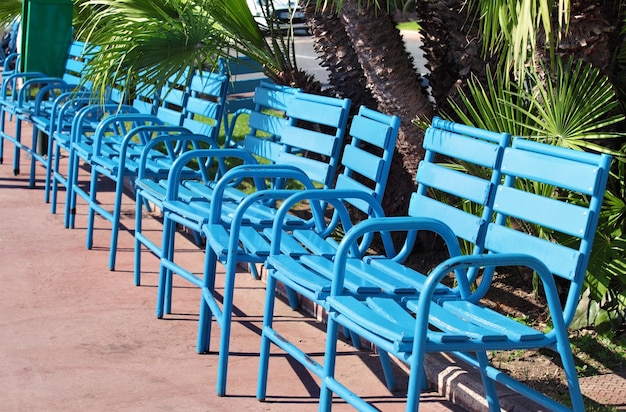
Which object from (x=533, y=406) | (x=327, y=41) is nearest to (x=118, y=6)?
(x=327, y=41)

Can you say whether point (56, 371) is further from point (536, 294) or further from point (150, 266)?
point (536, 294)

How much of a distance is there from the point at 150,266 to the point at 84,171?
3033 mm

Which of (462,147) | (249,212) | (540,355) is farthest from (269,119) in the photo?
(540,355)

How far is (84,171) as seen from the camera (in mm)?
9008

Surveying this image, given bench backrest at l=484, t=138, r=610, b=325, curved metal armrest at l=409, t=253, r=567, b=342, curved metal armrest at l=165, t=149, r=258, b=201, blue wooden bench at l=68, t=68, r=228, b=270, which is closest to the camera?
curved metal armrest at l=409, t=253, r=567, b=342

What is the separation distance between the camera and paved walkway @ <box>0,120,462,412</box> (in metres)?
4.23

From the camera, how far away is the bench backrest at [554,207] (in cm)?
338

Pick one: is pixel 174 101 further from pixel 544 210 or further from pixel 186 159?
pixel 544 210

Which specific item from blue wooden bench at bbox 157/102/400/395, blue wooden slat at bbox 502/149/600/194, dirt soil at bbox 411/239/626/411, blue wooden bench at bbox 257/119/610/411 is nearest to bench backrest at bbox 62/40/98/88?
blue wooden bench at bbox 157/102/400/395

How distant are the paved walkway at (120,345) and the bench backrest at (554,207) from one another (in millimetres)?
916

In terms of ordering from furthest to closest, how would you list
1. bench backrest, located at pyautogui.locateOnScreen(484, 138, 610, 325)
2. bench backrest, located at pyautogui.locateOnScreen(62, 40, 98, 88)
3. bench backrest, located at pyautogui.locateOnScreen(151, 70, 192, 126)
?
bench backrest, located at pyautogui.locateOnScreen(62, 40, 98, 88) < bench backrest, located at pyautogui.locateOnScreen(151, 70, 192, 126) < bench backrest, located at pyautogui.locateOnScreen(484, 138, 610, 325)

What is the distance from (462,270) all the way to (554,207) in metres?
0.42

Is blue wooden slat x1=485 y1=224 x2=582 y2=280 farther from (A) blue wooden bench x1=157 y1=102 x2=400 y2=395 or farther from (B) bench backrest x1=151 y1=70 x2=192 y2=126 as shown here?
(B) bench backrest x1=151 y1=70 x2=192 y2=126

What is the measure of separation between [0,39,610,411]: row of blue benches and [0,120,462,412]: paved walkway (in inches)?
4.9
